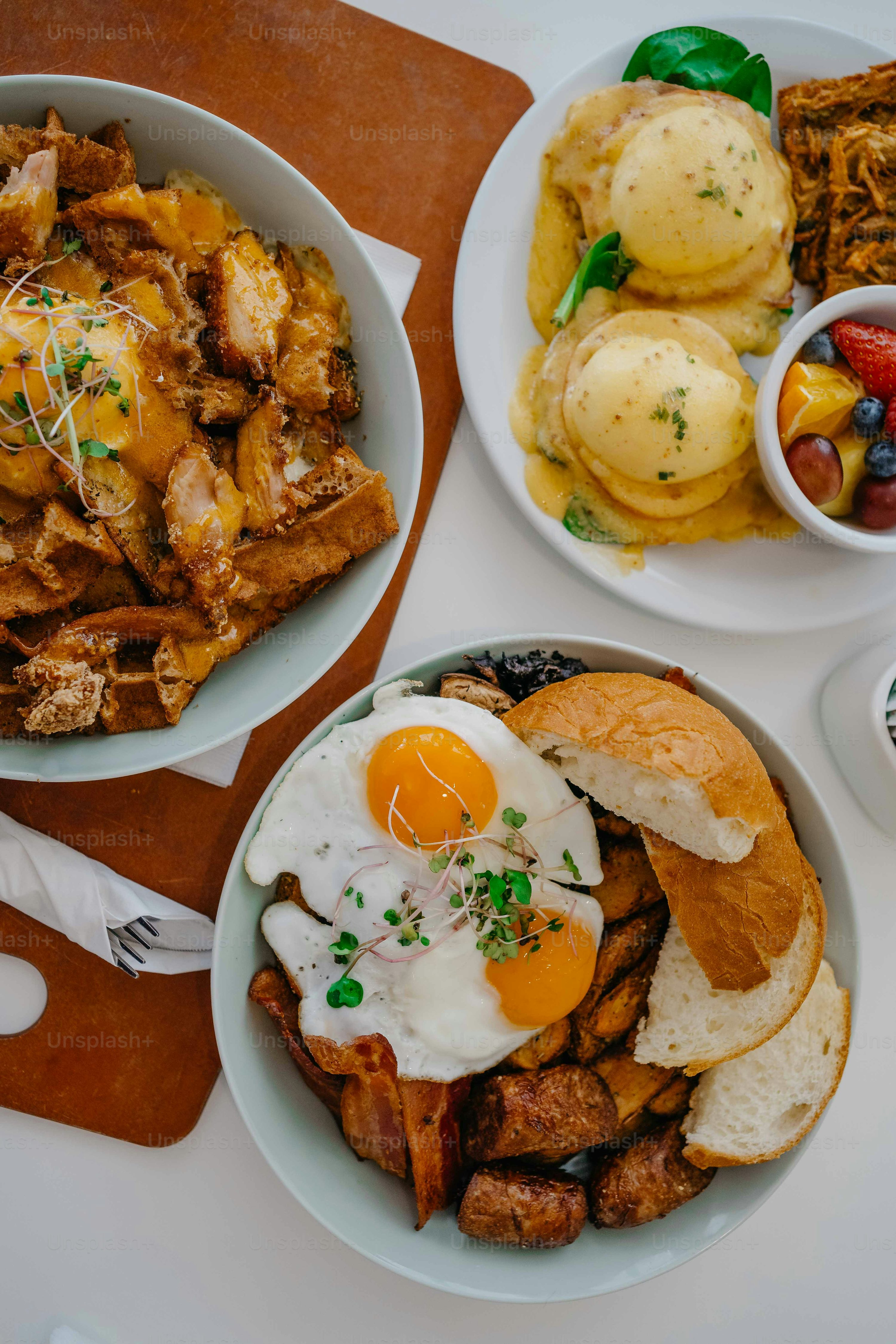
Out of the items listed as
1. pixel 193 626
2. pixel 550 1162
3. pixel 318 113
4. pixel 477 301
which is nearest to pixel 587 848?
pixel 550 1162

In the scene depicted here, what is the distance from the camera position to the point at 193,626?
1911 mm

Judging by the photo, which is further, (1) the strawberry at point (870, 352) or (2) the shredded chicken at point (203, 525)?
(1) the strawberry at point (870, 352)

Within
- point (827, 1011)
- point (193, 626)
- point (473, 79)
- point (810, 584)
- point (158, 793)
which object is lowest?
point (158, 793)

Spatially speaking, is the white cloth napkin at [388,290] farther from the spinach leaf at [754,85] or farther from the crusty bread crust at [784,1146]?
the crusty bread crust at [784,1146]

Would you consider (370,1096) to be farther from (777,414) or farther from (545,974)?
(777,414)

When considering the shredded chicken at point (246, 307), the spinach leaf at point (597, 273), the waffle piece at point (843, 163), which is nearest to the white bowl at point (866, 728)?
the waffle piece at point (843, 163)

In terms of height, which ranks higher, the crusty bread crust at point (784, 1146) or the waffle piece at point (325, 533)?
the waffle piece at point (325, 533)

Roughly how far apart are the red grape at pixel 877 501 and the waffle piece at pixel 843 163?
1.79 ft

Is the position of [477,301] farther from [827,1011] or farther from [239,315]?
[827,1011]

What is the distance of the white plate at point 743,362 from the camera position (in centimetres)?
226

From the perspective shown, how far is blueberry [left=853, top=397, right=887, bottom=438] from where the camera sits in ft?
7.22

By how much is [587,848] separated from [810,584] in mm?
934

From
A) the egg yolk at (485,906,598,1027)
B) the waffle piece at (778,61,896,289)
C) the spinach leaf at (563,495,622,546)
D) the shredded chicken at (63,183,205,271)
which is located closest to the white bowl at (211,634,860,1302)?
the spinach leaf at (563,495,622,546)

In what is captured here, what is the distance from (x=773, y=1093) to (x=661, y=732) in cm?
92
